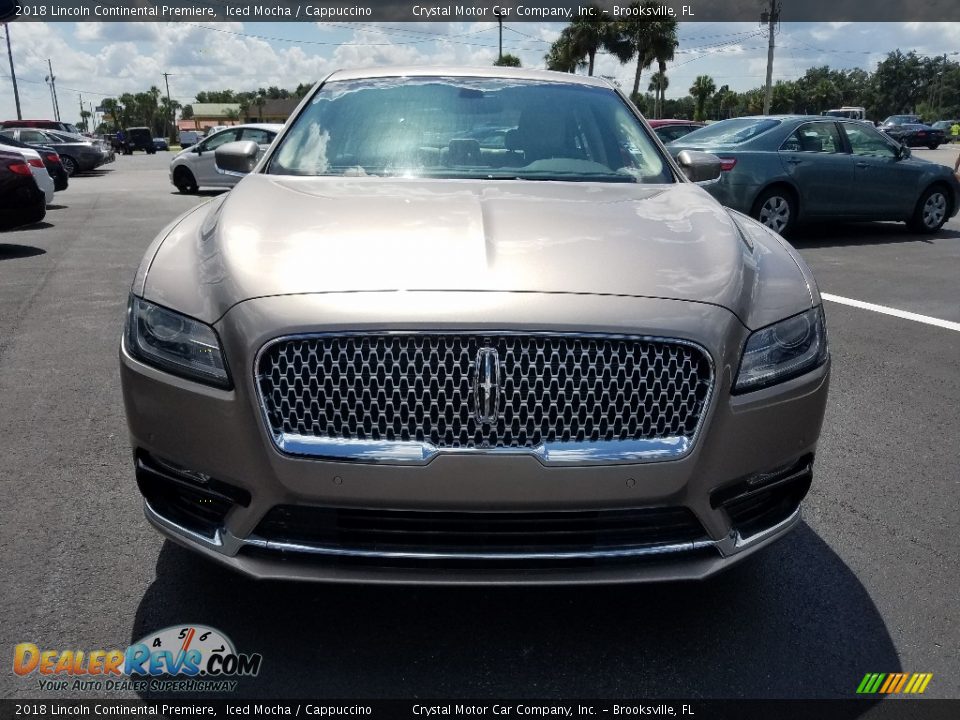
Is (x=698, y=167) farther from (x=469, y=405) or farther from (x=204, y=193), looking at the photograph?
(x=204, y=193)

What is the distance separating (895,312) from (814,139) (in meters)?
4.69

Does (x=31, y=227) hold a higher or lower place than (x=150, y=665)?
lower

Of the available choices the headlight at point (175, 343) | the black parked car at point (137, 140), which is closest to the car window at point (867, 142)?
the headlight at point (175, 343)

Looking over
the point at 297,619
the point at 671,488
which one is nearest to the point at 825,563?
the point at 671,488

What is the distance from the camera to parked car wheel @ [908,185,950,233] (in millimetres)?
12297

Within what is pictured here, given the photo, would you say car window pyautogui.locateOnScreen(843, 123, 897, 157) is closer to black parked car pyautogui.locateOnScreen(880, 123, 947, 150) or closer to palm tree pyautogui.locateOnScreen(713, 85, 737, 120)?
black parked car pyautogui.locateOnScreen(880, 123, 947, 150)

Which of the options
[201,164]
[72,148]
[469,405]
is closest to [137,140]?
[72,148]

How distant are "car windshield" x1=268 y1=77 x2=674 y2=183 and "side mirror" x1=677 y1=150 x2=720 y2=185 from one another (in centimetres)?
32

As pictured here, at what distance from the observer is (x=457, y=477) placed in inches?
87.7

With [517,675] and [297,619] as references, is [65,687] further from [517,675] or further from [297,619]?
[517,675]

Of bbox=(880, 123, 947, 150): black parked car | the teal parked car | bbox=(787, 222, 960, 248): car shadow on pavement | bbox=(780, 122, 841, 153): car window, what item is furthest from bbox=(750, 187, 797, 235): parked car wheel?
bbox=(880, 123, 947, 150): black parked car

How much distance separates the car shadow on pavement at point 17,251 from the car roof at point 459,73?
7.10m

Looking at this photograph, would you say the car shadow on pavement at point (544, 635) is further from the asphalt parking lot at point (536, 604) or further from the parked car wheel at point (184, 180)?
the parked car wheel at point (184, 180)

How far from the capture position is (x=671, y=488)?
2.29m
